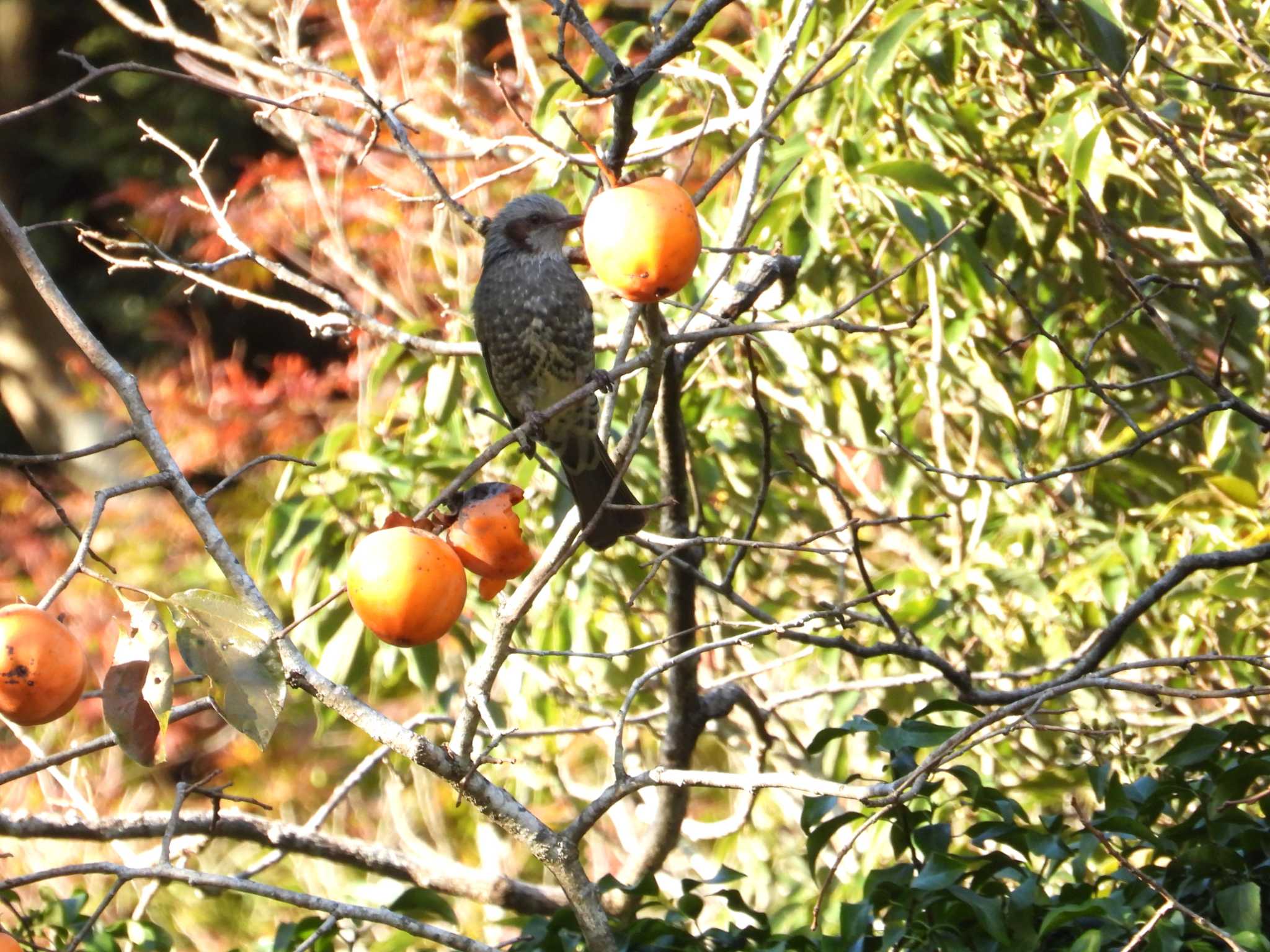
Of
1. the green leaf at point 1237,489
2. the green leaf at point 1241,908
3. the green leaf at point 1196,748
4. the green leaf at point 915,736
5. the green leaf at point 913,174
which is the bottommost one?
the green leaf at point 1237,489

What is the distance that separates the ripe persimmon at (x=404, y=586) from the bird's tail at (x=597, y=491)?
1.64 feet

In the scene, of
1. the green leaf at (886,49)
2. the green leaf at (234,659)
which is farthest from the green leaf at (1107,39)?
the green leaf at (234,659)

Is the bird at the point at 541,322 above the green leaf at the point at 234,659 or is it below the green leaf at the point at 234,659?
below

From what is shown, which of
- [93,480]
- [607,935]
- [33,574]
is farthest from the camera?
[93,480]

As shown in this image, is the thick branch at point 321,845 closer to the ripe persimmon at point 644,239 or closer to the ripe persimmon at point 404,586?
the ripe persimmon at point 404,586

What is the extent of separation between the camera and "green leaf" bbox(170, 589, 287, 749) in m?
1.14

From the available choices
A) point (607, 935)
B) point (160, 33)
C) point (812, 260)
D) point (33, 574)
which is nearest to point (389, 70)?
point (160, 33)

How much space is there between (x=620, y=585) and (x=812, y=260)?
89 centimetres

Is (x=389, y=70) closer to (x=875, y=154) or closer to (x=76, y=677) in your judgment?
(x=875, y=154)

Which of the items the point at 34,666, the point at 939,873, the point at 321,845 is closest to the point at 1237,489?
the point at 939,873

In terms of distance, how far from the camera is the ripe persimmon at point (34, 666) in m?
1.09

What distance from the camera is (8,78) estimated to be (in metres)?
6.46

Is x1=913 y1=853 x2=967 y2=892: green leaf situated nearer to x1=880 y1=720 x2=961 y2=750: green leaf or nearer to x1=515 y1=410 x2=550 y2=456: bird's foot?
x1=880 y1=720 x2=961 y2=750: green leaf

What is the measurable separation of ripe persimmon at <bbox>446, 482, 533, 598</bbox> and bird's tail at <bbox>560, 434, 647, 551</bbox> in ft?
1.18
